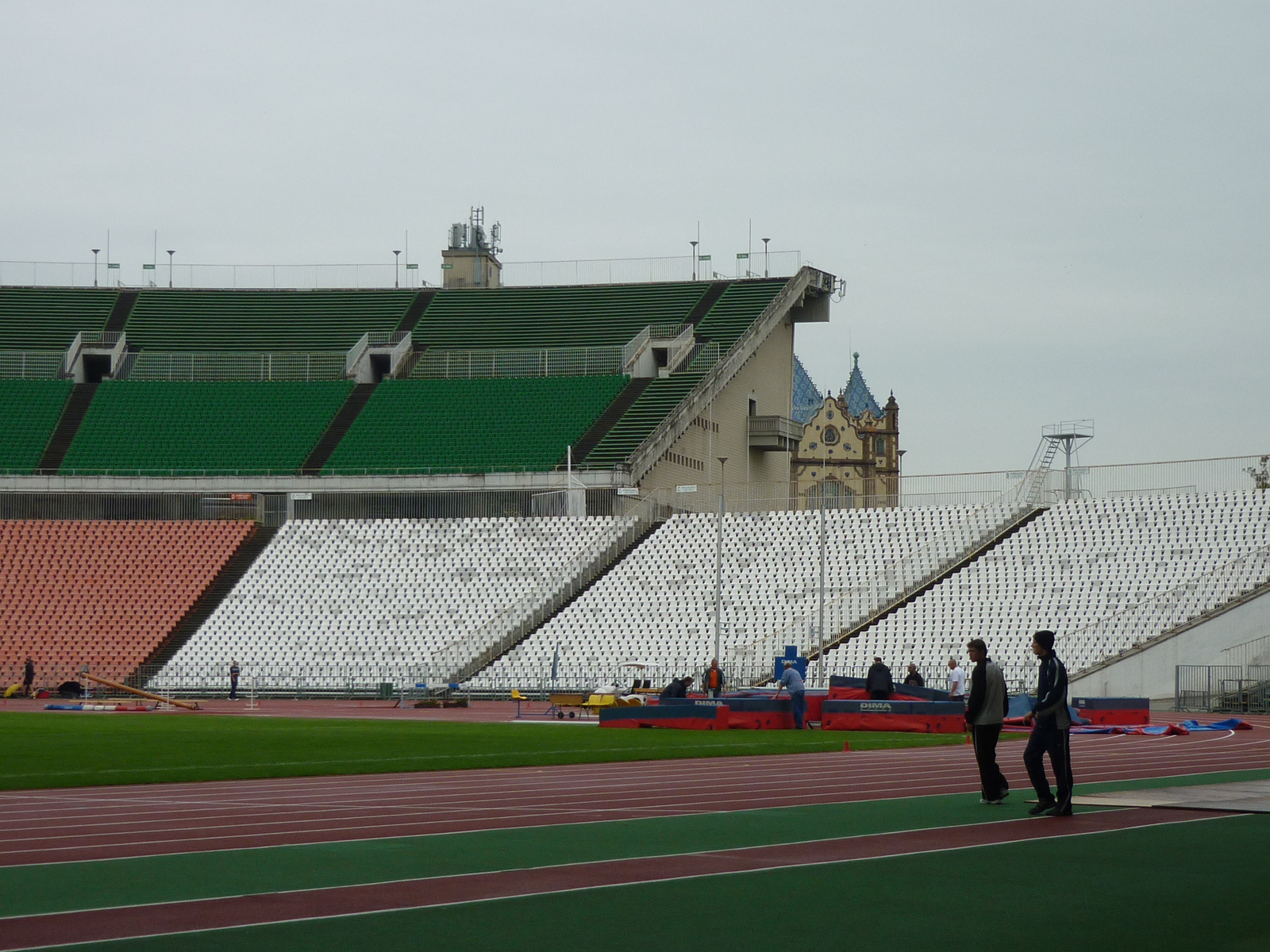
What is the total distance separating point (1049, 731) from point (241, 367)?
179ft

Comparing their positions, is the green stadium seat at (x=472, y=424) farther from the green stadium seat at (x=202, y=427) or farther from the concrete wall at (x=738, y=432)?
the concrete wall at (x=738, y=432)

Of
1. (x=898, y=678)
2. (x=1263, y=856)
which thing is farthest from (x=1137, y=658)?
(x=1263, y=856)

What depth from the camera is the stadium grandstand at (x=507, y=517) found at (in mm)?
42094

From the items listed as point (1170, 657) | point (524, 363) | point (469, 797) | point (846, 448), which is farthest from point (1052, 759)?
point (846, 448)

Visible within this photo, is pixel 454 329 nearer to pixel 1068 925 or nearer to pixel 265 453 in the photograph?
pixel 265 453

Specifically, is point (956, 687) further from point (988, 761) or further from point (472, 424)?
point (472, 424)

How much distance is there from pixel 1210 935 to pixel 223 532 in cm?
4811

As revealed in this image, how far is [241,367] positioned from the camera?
209ft

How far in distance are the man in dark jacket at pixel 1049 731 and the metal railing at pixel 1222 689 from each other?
2233 centimetres

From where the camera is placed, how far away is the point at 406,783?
16.5 m

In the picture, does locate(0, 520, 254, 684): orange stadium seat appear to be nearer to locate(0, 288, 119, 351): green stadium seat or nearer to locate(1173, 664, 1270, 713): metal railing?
locate(0, 288, 119, 351): green stadium seat

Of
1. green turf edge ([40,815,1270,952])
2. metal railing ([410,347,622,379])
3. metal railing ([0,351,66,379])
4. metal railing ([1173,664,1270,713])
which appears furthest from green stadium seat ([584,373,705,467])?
green turf edge ([40,815,1270,952])

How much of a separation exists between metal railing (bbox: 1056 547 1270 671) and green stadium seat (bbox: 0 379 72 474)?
36558 mm

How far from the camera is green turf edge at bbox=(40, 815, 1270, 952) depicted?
24.0 ft
